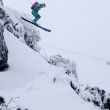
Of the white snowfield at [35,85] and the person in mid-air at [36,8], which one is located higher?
the person in mid-air at [36,8]

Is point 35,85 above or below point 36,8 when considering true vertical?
below

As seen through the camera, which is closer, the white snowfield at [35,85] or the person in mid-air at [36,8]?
the white snowfield at [35,85]

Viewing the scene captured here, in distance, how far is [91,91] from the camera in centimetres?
1895

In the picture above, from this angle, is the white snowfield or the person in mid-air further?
the person in mid-air

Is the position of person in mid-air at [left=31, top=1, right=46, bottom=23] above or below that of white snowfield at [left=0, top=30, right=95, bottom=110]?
above

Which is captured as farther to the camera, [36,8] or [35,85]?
[36,8]

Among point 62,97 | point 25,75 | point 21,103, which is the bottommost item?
point 21,103

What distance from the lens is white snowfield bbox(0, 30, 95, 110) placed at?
11805 mm

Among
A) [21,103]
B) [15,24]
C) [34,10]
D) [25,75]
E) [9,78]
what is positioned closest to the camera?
[21,103]

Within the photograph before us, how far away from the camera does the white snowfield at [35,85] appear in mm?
11805

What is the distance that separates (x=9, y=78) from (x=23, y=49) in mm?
3613

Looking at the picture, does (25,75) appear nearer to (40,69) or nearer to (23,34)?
(40,69)

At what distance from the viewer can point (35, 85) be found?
1303 centimetres

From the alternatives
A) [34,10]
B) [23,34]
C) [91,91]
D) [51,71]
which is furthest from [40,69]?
[34,10]
